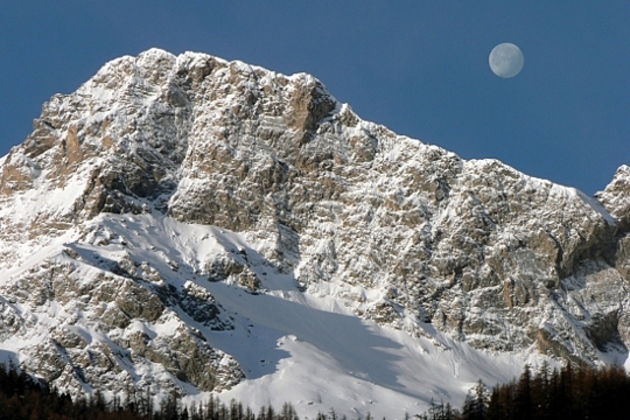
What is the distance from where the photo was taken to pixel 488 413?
646 feet

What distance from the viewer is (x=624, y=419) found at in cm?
18850

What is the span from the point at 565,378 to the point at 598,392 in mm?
7896

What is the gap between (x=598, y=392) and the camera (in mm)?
192625

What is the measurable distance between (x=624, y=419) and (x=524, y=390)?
14461mm

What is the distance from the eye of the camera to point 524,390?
19738 cm

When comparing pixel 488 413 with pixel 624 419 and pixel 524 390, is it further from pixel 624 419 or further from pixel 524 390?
pixel 624 419

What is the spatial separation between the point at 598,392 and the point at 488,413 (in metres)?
14.5

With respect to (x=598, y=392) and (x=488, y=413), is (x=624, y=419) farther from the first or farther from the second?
(x=488, y=413)

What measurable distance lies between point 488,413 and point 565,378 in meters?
11.6

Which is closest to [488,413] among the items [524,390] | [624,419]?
[524,390]

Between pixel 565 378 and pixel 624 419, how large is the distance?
13.2m

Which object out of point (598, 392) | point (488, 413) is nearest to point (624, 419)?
point (598, 392)

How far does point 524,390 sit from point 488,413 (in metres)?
5.55

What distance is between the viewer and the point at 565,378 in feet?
656
